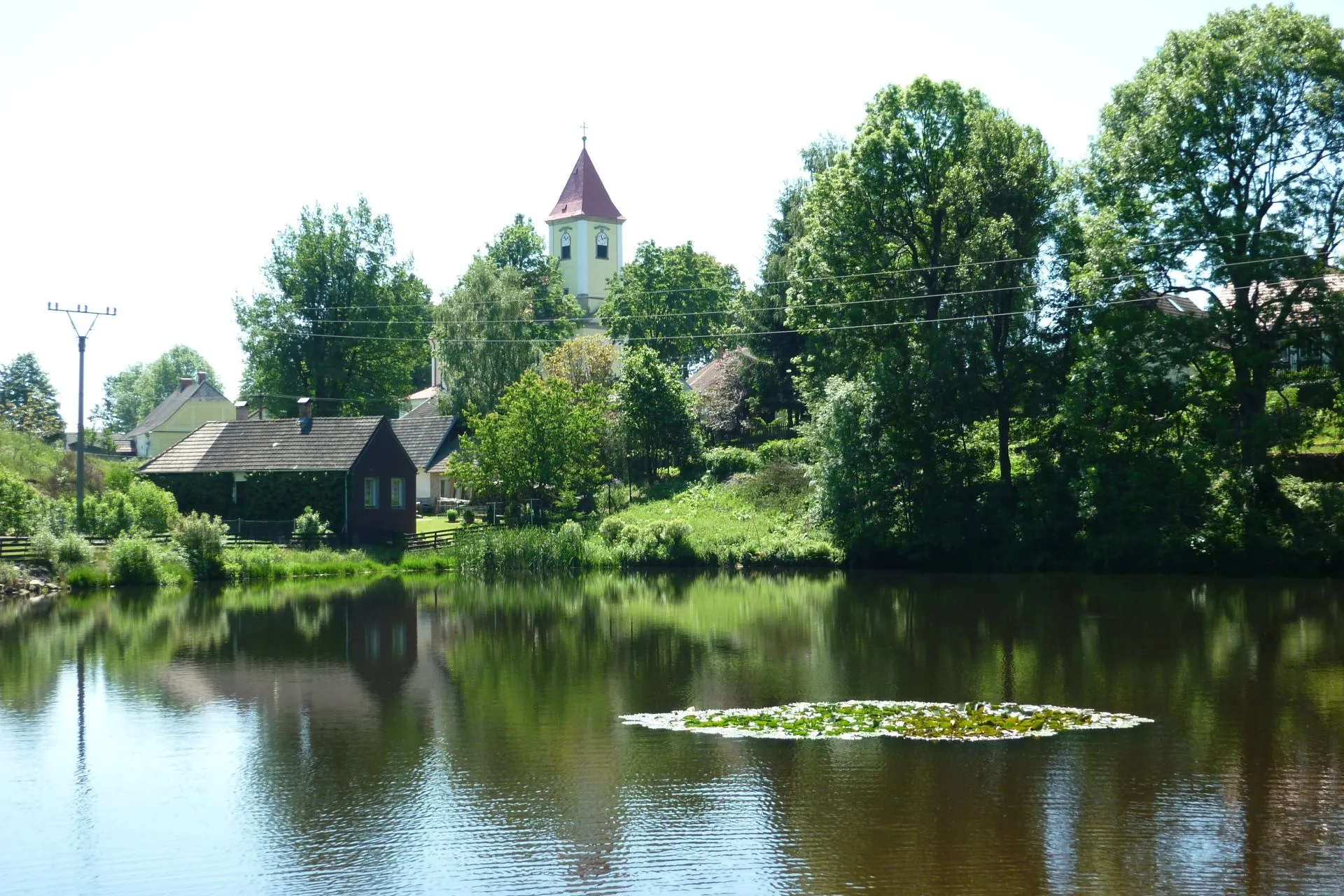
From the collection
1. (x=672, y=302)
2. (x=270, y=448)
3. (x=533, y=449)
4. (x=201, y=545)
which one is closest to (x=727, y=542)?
(x=533, y=449)

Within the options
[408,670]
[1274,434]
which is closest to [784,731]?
[408,670]

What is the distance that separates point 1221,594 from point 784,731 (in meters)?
19.1

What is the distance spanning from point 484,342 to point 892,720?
47897mm

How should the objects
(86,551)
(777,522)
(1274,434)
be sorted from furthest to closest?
(777,522), (86,551), (1274,434)

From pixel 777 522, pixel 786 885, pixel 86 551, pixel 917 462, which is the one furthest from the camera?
pixel 777 522

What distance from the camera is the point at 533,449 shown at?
46719 millimetres

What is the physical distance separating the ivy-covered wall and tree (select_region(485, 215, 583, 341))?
97.9 ft

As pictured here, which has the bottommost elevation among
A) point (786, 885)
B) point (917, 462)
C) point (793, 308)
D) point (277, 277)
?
point (786, 885)

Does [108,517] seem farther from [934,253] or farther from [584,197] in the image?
[584,197]

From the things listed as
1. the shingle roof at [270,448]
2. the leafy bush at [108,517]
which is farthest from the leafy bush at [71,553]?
the shingle roof at [270,448]

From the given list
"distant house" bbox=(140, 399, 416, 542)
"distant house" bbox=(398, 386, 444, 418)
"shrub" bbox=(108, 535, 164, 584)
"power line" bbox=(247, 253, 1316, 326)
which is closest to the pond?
"shrub" bbox=(108, 535, 164, 584)

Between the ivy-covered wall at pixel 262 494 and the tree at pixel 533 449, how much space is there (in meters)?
6.29

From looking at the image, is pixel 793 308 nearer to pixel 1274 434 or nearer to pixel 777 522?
pixel 777 522

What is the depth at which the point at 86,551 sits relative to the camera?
116 ft
